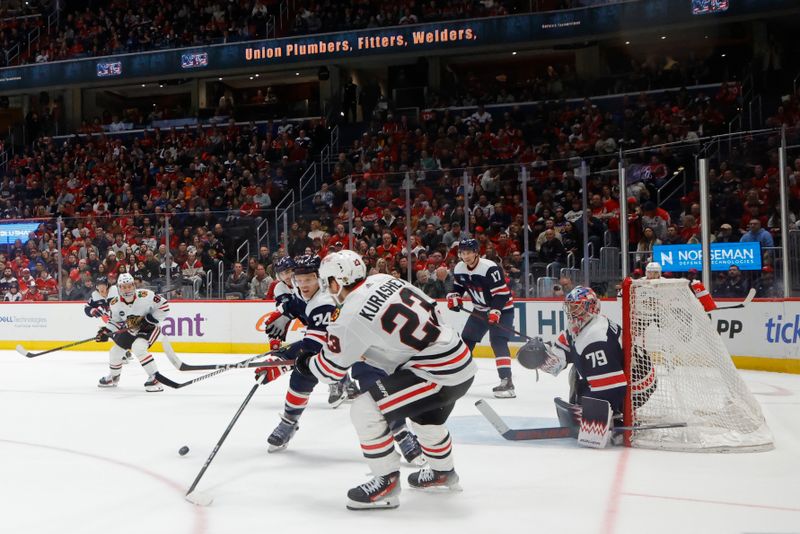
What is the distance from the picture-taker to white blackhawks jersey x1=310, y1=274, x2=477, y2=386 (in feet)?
10.5

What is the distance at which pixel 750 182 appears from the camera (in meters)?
7.57

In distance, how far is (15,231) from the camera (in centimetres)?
1118

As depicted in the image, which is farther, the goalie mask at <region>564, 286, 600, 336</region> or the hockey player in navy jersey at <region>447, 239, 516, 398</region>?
the hockey player in navy jersey at <region>447, 239, 516, 398</region>

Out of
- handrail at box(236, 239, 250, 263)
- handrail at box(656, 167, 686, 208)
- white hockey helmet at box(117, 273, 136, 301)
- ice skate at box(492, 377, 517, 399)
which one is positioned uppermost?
handrail at box(656, 167, 686, 208)

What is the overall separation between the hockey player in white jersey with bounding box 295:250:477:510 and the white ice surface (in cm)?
19

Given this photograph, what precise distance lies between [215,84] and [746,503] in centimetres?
1933

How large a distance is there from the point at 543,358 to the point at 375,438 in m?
1.57

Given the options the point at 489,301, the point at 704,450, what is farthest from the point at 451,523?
the point at 489,301

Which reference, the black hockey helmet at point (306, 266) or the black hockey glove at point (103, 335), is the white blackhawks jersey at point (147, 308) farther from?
the black hockey helmet at point (306, 266)

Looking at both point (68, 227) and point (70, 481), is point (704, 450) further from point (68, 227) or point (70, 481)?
point (68, 227)

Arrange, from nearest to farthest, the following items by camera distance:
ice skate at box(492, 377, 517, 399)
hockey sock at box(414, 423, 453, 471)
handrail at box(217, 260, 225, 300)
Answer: hockey sock at box(414, 423, 453, 471) < ice skate at box(492, 377, 517, 399) < handrail at box(217, 260, 225, 300)

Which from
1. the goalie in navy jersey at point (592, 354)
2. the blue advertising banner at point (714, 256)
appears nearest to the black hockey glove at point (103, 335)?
the goalie in navy jersey at point (592, 354)

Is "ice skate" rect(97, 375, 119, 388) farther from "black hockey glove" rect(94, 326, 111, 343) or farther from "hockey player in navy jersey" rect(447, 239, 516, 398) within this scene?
"hockey player in navy jersey" rect(447, 239, 516, 398)

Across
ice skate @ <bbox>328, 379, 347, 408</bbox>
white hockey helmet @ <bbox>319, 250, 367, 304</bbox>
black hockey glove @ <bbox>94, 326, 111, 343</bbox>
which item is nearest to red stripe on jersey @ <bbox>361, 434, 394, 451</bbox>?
white hockey helmet @ <bbox>319, 250, 367, 304</bbox>
